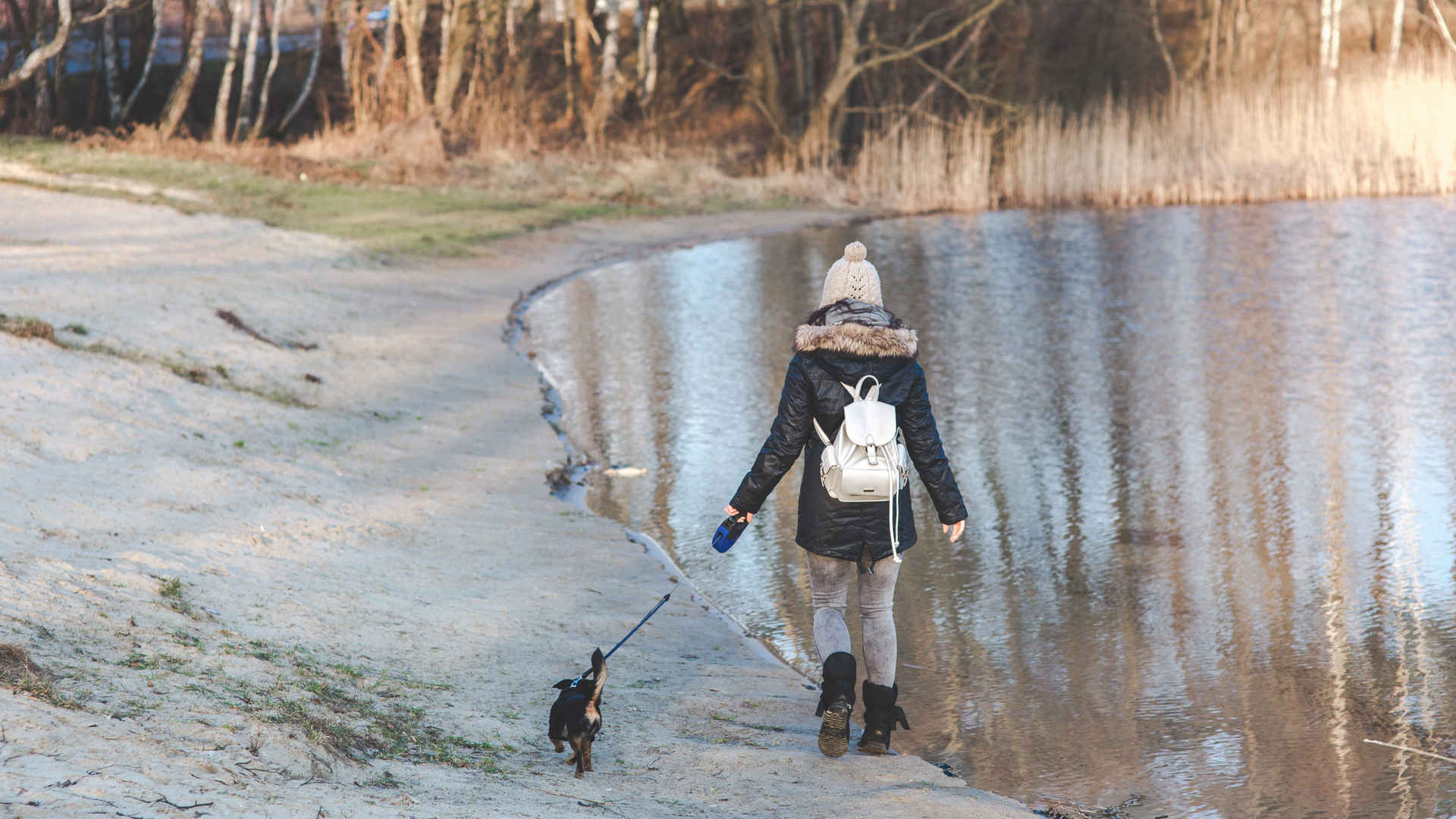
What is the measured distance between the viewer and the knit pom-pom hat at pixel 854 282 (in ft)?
15.9

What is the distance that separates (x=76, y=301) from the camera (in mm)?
10703

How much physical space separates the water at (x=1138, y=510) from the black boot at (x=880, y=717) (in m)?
0.37

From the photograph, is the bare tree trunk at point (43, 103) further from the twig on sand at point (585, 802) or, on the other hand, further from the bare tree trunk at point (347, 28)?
the twig on sand at point (585, 802)

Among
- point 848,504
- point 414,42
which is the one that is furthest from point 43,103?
point 848,504

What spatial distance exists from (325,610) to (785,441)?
224 centimetres

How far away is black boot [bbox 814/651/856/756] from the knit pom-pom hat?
1.20 metres

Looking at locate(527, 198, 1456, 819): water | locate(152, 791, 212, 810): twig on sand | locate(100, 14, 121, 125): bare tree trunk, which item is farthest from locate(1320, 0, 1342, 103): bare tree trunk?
locate(152, 791, 212, 810): twig on sand

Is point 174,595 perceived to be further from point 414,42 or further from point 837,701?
point 414,42

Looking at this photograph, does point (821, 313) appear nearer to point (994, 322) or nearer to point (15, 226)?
point (994, 322)

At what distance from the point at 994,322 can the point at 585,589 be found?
9.20 meters

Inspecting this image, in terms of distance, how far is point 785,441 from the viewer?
4.80 m

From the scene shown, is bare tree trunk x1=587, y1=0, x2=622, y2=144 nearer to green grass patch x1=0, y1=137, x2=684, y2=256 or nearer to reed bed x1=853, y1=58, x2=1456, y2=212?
reed bed x1=853, y1=58, x2=1456, y2=212

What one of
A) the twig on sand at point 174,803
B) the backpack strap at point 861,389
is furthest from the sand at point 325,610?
the backpack strap at point 861,389

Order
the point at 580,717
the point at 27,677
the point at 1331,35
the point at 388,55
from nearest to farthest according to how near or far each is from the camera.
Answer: the point at 27,677 → the point at 580,717 → the point at 388,55 → the point at 1331,35
